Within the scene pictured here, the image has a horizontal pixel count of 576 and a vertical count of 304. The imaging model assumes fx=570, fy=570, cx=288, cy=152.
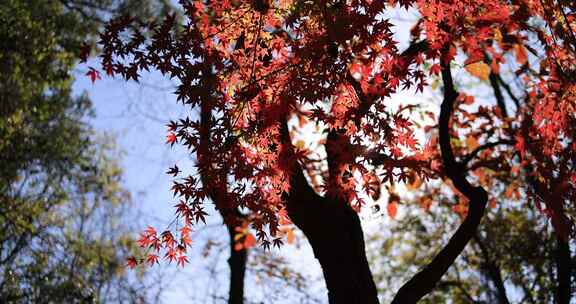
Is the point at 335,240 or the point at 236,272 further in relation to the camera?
the point at 236,272

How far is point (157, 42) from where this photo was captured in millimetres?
4242

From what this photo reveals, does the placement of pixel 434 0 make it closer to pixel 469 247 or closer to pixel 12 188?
pixel 469 247

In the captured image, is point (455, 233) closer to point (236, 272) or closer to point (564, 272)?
point (564, 272)

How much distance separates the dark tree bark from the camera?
4.45 meters

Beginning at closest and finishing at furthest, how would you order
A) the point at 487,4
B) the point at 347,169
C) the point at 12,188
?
the point at 347,169 < the point at 487,4 < the point at 12,188

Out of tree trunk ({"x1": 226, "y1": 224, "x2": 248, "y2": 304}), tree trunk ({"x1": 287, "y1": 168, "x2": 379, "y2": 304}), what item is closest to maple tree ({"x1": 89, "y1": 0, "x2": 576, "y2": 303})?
tree trunk ({"x1": 287, "y1": 168, "x2": 379, "y2": 304})

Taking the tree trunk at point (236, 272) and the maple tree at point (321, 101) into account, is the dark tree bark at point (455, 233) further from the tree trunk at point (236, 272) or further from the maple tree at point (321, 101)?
the tree trunk at point (236, 272)

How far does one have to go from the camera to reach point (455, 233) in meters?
4.69

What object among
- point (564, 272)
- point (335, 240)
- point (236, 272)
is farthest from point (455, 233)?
point (236, 272)

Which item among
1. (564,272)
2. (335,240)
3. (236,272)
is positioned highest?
(236,272)

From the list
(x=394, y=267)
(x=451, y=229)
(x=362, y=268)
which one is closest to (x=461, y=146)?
(x=451, y=229)

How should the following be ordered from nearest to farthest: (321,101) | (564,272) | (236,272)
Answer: (321,101) → (564,272) → (236,272)

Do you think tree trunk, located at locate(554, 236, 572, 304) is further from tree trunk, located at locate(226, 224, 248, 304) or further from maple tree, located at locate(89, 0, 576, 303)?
tree trunk, located at locate(226, 224, 248, 304)

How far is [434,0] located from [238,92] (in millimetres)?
1815
